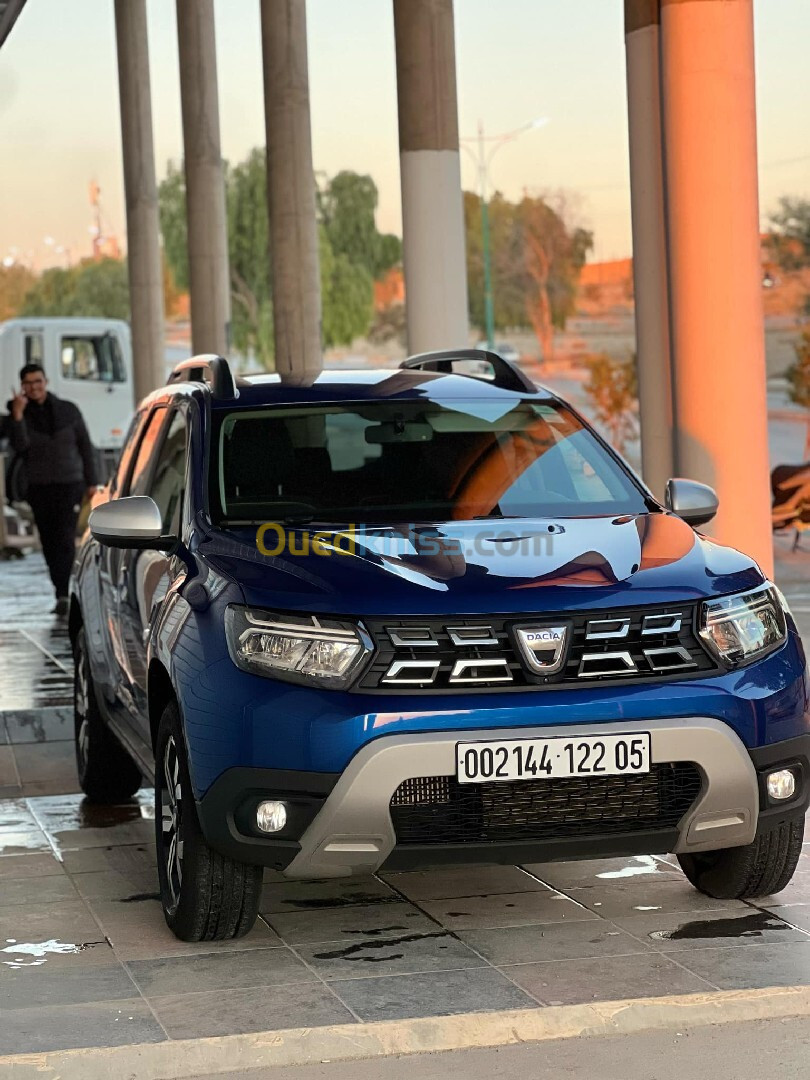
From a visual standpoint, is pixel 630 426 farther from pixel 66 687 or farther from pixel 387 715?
pixel 387 715

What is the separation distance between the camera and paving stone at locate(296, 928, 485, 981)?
206 inches

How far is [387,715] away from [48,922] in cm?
157

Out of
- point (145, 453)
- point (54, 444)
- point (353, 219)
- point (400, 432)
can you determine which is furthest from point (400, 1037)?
point (353, 219)

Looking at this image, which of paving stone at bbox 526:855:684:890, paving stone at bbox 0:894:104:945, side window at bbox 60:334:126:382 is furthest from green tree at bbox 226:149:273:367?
paving stone at bbox 0:894:104:945

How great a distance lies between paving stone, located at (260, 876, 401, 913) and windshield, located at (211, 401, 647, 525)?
1.21m

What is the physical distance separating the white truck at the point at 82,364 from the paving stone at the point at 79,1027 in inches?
987

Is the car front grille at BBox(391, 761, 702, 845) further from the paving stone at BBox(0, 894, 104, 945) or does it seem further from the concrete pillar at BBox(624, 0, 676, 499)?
the concrete pillar at BBox(624, 0, 676, 499)

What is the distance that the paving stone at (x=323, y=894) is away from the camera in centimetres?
600

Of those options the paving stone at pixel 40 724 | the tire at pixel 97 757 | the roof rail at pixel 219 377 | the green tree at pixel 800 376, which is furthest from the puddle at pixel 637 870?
the green tree at pixel 800 376

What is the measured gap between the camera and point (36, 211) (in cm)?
7881

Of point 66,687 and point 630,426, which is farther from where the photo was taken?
point 630,426

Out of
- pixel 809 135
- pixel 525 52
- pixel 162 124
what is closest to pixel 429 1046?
pixel 809 135

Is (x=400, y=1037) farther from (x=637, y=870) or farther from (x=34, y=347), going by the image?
(x=34, y=347)

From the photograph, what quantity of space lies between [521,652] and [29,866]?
243 centimetres
